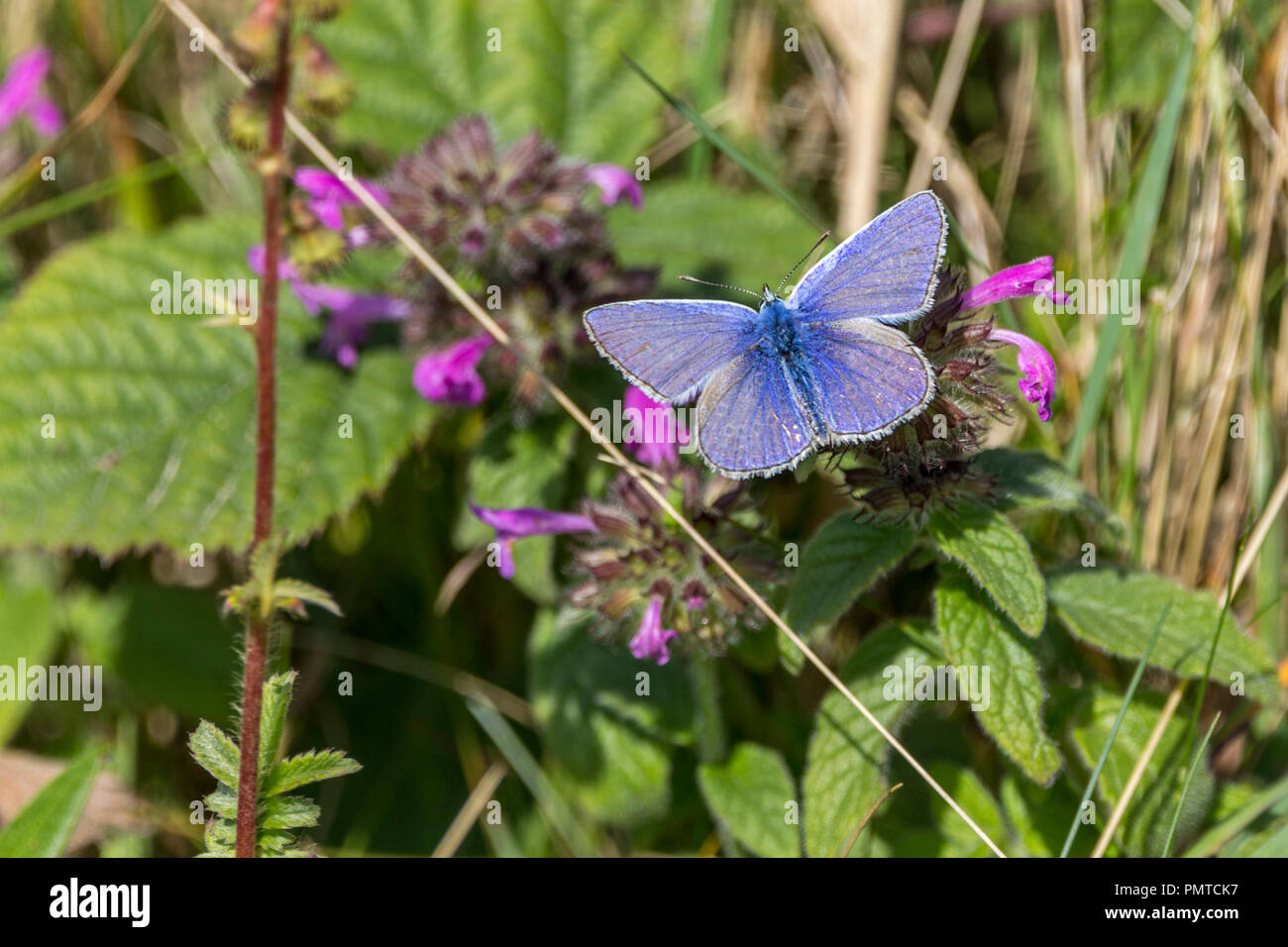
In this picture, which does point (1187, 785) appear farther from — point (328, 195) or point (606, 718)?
point (328, 195)

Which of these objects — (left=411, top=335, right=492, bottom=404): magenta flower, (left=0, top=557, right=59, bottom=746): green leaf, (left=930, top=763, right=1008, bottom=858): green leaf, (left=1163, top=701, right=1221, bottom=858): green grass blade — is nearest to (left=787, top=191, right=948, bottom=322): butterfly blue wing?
(left=1163, top=701, right=1221, bottom=858): green grass blade

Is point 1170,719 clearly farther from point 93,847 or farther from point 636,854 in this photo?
point 93,847

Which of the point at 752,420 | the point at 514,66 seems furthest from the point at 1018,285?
the point at 514,66

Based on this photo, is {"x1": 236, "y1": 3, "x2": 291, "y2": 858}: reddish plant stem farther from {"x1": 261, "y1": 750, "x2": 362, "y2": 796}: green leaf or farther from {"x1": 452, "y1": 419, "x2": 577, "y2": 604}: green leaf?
{"x1": 452, "y1": 419, "x2": 577, "y2": 604}: green leaf

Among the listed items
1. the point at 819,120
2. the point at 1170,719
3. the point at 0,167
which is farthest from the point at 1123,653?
the point at 0,167

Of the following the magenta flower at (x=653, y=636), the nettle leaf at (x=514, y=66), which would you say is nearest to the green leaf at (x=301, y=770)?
the magenta flower at (x=653, y=636)

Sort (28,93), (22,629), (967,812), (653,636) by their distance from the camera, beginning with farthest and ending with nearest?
(28,93)
(22,629)
(967,812)
(653,636)

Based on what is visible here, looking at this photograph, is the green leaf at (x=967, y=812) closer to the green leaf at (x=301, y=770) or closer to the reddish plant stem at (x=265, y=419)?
the green leaf at (x=301, y=770)
